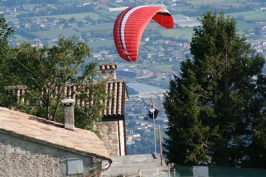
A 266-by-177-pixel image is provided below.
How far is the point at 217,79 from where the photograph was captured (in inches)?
1660

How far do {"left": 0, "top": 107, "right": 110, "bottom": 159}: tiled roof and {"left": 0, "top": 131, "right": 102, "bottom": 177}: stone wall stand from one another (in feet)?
0.50

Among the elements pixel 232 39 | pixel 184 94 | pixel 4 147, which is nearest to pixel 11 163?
pixel 4 147

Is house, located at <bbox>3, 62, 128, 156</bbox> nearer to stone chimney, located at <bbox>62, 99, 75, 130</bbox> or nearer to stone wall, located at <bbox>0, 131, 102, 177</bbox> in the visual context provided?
stone chimney, located at <bbox>62, 99, 75, 130</bbox>

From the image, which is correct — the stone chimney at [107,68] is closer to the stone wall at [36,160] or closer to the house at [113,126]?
the house at [113,126]

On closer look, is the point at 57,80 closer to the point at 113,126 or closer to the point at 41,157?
the point at 113,126

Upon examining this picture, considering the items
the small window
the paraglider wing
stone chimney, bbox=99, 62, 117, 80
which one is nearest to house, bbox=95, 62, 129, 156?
the paraglider wing

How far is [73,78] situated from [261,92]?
9.90 meters

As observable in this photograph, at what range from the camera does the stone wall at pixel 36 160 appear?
25.3 m

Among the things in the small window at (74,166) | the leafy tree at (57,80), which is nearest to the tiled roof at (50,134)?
the small window at (74,166)

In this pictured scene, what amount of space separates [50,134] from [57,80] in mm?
9995

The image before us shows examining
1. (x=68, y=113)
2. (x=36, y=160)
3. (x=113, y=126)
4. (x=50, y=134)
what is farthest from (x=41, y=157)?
(x=113, y=126)

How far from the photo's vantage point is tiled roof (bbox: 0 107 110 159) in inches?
999

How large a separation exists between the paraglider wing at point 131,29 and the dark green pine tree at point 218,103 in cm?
254

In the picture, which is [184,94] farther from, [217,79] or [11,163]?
[11,163]
